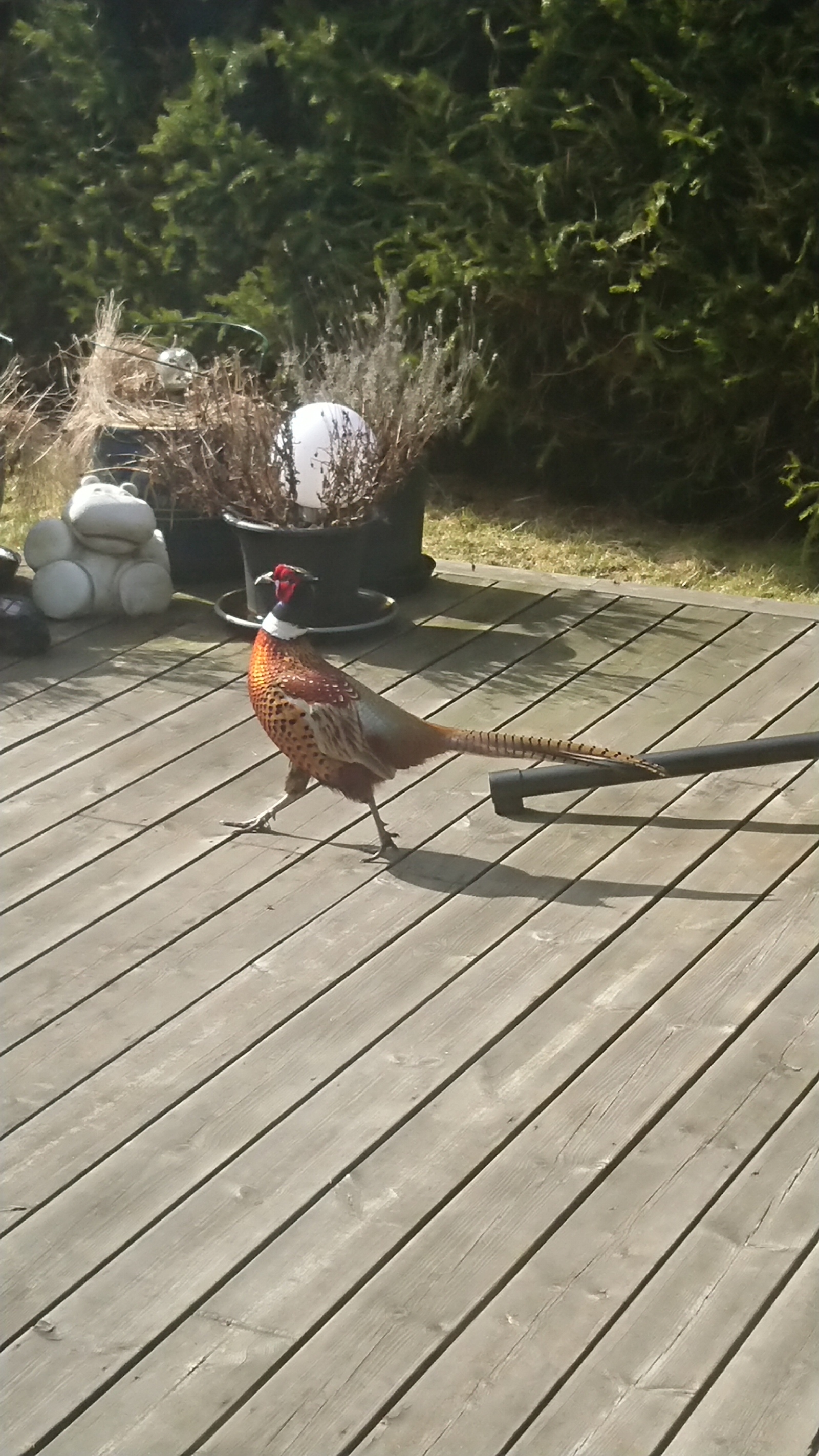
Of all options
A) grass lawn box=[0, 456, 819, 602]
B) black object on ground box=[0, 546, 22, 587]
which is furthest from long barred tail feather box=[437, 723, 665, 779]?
grass lawn box=[0, 456, 819, 602]

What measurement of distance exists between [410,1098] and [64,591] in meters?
2.52

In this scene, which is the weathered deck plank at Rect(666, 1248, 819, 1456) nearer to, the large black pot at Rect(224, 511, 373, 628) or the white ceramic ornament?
the large black pot at Rect(224, 511, 373, 628)

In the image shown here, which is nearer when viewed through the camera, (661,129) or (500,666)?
(500,666)

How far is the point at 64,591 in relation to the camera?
4543mm

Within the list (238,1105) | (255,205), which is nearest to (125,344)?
(255,205)

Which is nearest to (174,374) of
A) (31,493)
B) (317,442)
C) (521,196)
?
(317,442)

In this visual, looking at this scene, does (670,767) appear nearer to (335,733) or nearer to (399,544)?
(335,733)

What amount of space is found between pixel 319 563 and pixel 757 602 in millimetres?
1286

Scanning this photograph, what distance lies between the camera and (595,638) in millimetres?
4441

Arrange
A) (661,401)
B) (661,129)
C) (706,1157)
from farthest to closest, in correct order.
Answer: (661,401), (661,129), (706,1157)

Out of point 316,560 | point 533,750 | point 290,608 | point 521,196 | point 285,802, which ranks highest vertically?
point 521,196

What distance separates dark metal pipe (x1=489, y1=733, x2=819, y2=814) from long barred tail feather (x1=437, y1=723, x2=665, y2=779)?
6 cm

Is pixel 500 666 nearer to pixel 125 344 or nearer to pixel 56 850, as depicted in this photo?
pixel 56 850

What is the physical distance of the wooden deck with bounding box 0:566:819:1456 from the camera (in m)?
1.82
